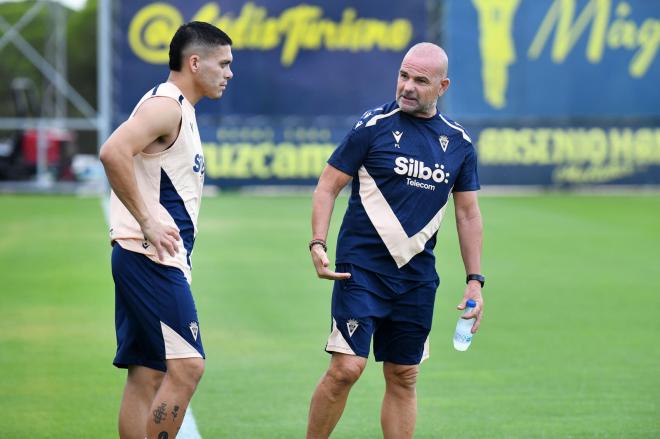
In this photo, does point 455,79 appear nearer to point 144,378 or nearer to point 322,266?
point 322,266

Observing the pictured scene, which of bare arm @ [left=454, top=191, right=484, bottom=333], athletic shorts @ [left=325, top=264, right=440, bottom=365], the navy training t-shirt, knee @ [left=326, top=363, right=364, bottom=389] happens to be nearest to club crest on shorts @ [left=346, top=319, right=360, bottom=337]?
athletic shorts @ [left=325, top=264, right=440, bottom=365]

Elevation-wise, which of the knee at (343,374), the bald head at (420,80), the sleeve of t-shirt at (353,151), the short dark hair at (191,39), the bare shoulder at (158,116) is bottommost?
the knee at (343,374)

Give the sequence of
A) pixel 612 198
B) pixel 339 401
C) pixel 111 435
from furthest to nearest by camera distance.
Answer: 1. pixel 612 198
2. pixel 111 435
3. pixel 339 401

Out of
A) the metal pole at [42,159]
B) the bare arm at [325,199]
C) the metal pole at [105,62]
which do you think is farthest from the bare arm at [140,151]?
the metal pole at [42,159]

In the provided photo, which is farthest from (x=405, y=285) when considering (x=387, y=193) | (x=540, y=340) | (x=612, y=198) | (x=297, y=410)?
(x=612, y=198)

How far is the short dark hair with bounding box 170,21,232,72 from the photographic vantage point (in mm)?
5672

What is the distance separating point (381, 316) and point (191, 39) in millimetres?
1577

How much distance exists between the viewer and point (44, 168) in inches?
1174

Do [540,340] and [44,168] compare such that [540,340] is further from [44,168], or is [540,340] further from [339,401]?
[44,168]

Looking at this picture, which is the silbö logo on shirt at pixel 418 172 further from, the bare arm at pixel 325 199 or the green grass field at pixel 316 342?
the green grass field at pixel 316 342

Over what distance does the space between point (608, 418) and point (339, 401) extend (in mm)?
2187

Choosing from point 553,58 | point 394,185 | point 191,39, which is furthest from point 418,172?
point 553,58

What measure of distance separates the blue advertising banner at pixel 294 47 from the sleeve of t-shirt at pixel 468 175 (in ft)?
70.8

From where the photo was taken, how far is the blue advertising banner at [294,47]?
27781 mm
